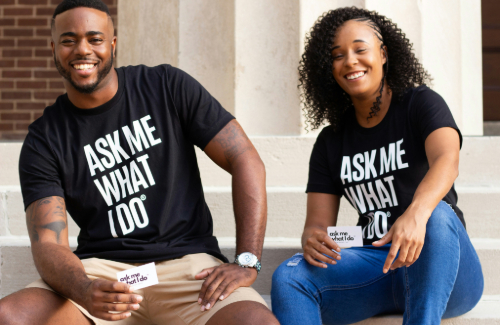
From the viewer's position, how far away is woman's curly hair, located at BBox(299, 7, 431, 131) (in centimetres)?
221

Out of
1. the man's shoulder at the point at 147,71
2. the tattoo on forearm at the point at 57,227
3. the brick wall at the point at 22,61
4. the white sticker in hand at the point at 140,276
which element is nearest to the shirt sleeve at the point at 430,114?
the man's shoulder at the point at 147,71

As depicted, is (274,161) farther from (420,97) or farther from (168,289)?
(168,289)

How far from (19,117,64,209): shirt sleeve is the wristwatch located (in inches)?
28.2

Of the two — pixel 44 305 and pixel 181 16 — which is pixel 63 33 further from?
pixel 181 16

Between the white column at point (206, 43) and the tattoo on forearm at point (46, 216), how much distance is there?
1.73 meters

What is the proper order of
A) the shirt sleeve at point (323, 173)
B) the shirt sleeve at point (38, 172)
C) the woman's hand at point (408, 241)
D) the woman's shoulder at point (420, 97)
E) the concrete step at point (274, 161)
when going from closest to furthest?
the woman's hand at point (408, 241)
the shirt sleeve at point (38, 172)
the woman's shoulder at point (420, 97)
the shirt sleeve at point (323, 173)
the concrete step at point (274, 161)

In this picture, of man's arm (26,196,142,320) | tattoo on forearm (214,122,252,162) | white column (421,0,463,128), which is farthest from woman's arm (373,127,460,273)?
white column (421,0,463,128)

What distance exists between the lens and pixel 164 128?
199 centimetres

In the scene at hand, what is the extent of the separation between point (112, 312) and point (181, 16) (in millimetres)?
2385

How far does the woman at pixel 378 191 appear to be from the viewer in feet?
5.56

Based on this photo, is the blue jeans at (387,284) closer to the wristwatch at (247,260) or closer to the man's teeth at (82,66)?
the wristwatch at (247,260)

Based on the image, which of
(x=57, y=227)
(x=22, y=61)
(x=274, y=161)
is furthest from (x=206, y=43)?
(x=22, y=61)

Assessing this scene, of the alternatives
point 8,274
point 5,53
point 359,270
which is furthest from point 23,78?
point 359,270

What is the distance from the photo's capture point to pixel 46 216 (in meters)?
1.85
